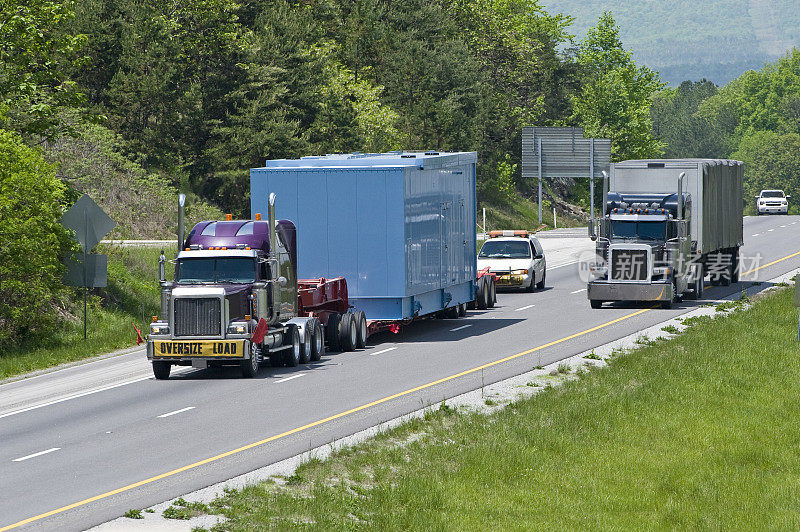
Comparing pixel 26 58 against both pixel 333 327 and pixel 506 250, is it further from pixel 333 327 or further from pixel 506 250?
pixel 506 250

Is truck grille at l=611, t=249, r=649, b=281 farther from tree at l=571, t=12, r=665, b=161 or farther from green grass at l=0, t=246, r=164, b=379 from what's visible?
tree at l=571, t=12, r=665, b=161

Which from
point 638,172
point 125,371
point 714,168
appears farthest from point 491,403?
point 714,168

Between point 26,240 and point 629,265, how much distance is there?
16.3 metres

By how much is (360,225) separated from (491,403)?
8625mm

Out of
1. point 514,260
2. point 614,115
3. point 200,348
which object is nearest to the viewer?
point 200,348

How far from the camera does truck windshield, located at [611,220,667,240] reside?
3491 centimetres

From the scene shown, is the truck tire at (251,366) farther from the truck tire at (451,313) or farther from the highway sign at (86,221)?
the truck tire at (451,313)

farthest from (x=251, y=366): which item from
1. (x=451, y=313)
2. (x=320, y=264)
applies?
(x=451, y=313)

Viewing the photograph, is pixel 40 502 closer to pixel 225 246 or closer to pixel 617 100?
pixel 225 246

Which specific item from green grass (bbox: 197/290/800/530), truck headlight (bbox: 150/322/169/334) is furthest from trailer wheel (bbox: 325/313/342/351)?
green grass (bbox: 197/290/800/530)

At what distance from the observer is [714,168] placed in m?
38.1

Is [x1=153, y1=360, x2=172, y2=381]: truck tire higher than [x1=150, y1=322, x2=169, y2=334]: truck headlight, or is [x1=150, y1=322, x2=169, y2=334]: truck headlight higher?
[x1=150, y1=322, x2=169, y2=334]: truck headlight

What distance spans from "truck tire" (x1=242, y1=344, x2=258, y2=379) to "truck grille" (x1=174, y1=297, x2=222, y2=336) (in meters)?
0.79

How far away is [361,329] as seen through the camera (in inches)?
1083
